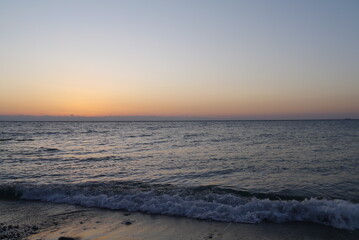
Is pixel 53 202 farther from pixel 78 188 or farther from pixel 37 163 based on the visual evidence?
pixel 37 163

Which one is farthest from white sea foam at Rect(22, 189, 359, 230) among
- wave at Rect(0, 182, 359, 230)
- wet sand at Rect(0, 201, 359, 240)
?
wet sand at Rect(0, 201, 359, 240)

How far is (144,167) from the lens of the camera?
61.2 ft

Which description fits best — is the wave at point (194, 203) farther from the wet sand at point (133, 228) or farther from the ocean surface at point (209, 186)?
the wet sand at point (133, 228)

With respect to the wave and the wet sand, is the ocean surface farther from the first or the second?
the wet sand

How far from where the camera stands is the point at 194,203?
389 inches

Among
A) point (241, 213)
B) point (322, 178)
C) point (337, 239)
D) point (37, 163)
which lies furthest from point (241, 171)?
point (37, 163)

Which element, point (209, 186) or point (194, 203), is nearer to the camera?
point (194, 203)

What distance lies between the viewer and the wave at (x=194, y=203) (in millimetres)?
8477

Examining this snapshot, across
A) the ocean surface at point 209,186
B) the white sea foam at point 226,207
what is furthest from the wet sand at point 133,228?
the ocean surface at point 209,186

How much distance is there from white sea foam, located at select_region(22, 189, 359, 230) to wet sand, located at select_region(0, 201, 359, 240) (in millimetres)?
420

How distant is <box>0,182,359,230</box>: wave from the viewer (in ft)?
27.8

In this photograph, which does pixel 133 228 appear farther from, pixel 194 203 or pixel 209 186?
pixel 209 186

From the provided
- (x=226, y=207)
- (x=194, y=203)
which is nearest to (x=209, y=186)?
(x=194, y=203)

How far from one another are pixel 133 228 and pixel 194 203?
285 centimetres
